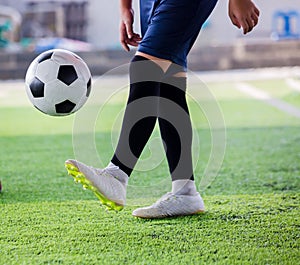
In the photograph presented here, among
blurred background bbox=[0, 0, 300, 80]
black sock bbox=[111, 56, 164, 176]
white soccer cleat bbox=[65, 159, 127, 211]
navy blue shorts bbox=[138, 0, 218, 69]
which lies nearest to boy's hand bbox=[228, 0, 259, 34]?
navy blue shorts bbox=[138, 0, 218, 69]

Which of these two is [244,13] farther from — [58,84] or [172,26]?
[58,84]

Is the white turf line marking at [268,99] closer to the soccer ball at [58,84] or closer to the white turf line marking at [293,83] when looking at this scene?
the white turf line marking at [293,83]

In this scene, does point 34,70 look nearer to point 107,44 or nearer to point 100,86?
point 100,86

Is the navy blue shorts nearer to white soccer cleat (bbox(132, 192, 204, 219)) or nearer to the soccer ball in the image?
the soccer ball

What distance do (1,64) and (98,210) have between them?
6934 mm

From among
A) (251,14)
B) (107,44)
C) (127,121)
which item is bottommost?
(107,44)

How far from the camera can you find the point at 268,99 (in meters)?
6.38

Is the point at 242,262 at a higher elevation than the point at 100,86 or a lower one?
higher

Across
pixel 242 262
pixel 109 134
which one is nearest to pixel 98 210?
pixel 242 262

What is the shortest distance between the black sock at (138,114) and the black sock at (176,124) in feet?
0.46

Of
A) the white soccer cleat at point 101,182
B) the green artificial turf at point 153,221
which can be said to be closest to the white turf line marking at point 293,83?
the green artificial turf at point 153,221

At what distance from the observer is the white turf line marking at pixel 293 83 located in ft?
23.8

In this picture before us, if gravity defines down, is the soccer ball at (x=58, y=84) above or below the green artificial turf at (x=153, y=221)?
above

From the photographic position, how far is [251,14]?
1.90 meters
